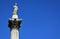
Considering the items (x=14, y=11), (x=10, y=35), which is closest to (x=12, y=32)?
(x=10, y=35)

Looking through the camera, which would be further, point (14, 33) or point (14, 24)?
point (14, 24)

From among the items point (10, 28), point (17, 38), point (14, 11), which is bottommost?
point (17, 38)

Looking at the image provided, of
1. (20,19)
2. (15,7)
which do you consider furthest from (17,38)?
(15,7)

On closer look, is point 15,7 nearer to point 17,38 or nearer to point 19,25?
point 19,25

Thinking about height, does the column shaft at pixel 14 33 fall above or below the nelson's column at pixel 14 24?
below

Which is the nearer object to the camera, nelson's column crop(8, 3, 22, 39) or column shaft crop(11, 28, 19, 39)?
column shaft crop(11, 28, 19, 39)

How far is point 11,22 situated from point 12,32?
4.52 ft

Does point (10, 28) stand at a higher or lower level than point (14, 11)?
lower

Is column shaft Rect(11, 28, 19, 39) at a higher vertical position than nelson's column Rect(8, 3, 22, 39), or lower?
lower

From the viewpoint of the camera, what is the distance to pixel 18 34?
1073 inches

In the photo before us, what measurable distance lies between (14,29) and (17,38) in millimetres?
1420

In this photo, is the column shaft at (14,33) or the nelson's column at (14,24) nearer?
the column shaft at (14,33)

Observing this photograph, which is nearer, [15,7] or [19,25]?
Result: [19,25]

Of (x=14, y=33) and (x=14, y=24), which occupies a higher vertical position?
(x=14, y=24)
